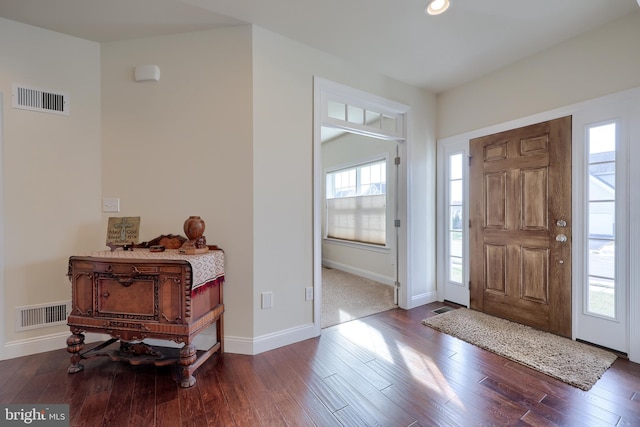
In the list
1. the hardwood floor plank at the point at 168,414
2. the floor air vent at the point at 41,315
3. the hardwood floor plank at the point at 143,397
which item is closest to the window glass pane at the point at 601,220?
the hardwood floor plank at the point at 168,414

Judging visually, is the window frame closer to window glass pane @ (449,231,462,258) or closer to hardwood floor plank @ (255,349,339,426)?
window glass pane @ (449,231,462,258)

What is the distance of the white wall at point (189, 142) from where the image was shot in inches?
88.4

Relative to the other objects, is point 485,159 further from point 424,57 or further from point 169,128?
point 169,128

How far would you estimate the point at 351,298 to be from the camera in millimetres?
3645

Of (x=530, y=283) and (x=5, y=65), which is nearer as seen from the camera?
(x=5, y=65)

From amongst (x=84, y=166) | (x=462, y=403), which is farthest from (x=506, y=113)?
(x=84, y=166)

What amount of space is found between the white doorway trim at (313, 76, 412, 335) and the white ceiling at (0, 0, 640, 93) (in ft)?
1.21

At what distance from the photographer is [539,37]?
2.41 meters

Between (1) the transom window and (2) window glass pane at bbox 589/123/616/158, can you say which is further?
(1) the transom window

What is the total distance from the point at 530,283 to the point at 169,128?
368 centimetres

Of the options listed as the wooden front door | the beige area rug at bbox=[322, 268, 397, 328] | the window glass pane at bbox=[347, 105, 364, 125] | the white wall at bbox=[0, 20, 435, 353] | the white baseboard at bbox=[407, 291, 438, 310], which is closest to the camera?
the white wall at bbox=[0, 20, 435, 353]

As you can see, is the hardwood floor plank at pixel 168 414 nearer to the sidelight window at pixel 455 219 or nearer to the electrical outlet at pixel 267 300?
the electrical outlet at pixel 267 300

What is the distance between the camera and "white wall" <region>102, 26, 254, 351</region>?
2.25m

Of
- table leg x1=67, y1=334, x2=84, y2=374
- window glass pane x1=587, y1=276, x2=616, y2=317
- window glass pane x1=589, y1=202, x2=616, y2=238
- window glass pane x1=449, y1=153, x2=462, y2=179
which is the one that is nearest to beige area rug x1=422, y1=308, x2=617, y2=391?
window glass pane x1=587, y1=276, x2=616, y2=317
